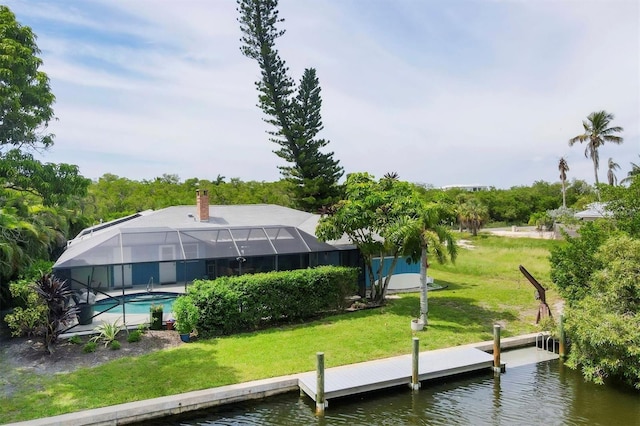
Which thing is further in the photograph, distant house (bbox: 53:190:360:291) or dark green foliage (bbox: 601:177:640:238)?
distant house (bbox: 53:190:360:291)

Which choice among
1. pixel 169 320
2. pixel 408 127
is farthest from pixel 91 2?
pixel 408 127

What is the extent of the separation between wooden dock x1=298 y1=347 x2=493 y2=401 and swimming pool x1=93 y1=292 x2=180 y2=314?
5.93 m

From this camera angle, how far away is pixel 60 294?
403 inches

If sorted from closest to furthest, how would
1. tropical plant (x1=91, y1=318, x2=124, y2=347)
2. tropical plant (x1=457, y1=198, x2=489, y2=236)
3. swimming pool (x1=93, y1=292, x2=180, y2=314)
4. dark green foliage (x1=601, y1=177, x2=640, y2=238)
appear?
tropical plant (x1=91, y1=318, x2=124, y2=347) → dark green foliage (x1=601, y1=177, x2=640, y2=238) → swimming pool (x1=93, y1=292, x2=180, y2=314) → tropical plant (x1=457, y1=198, x2=489, y2=236)

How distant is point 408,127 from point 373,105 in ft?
7.26

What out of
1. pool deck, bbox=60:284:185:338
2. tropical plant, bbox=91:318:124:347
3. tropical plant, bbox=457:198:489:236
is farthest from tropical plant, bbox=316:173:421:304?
tropical plant, bbox=457:198:489:236

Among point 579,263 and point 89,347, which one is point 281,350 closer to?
point 89,347

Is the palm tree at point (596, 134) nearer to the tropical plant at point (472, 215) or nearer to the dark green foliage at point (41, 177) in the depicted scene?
the tropical plant at point (472, 215)

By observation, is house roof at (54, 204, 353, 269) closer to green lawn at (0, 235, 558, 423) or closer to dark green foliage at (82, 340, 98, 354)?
dark green foliage at (82, 340, 98, 354)

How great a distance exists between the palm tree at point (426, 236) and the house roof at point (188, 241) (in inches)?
145

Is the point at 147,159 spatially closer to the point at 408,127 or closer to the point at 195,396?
the point at 408,127

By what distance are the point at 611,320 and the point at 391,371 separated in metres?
4.90

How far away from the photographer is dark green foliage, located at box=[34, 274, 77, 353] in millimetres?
9992

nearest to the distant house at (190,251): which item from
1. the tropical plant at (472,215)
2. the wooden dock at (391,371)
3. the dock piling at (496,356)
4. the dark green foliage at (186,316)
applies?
the dark green foliage at (186,316)
